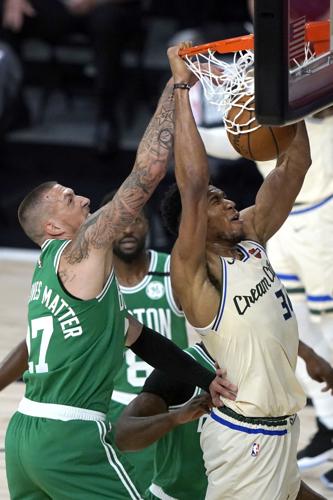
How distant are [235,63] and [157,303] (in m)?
1.53

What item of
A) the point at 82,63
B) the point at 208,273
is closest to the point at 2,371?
the point at 208,273

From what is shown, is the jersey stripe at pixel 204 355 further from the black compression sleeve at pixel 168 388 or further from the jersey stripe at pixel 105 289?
the jersey stripe at pixel 105 289

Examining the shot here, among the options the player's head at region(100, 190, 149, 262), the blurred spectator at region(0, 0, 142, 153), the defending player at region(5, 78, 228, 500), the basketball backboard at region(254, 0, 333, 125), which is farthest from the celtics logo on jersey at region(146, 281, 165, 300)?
the blurred spectator at region(0, 0, 142, 153)

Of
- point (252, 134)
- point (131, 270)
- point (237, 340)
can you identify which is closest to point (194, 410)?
point (237, 340)

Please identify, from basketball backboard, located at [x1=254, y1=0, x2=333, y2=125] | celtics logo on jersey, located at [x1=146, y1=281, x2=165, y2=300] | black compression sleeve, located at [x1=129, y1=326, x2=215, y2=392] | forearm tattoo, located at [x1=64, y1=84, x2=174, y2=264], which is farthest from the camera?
celtics logo on jersey, located at [x1=146, y1=281, x2=165, y2=300]

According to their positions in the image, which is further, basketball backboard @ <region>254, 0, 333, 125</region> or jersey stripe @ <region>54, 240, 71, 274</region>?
jersey stripe @ <region>54, 240, 71, 274</region>

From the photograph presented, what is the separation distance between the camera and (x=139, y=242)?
6246 millimetres

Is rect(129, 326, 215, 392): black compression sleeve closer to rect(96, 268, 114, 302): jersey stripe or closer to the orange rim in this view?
rect(96, 268, 114, 302): jersey stripe

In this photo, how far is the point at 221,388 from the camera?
487 centimetres

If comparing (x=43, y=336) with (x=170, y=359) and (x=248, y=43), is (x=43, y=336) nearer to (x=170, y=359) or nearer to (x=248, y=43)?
(x=170, y=359)

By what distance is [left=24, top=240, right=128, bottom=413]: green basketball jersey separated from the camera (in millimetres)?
4789

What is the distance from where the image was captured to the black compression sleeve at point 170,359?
505 cm

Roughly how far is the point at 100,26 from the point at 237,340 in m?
7.10

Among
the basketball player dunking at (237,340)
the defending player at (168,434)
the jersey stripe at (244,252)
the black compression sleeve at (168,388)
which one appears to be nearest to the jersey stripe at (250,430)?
the basketball player dunking at (237,340)
